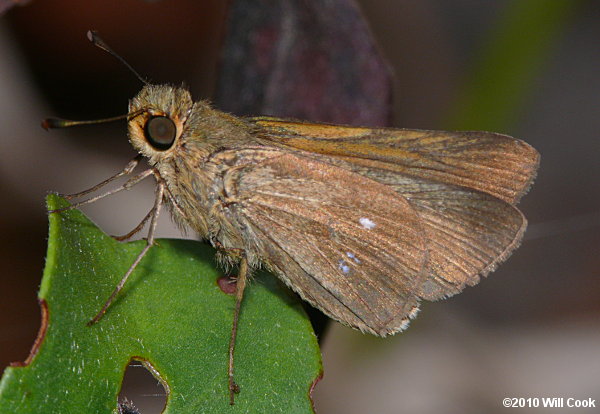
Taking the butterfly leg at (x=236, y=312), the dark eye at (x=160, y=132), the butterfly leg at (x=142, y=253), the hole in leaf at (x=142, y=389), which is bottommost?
the hole in leaf at (x=142, y=389)

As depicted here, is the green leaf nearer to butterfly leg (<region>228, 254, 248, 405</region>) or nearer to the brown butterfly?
butterfly leg (<region>228, 254, 248, 405</region>)

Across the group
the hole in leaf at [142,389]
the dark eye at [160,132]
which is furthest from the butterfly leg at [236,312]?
the hole in leaf at [142,389]

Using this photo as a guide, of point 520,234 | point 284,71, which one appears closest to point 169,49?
point 284,71

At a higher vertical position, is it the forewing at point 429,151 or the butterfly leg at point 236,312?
the forewing at point 429,151

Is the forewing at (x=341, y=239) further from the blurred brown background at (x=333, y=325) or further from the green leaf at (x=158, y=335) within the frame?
the blurred brown background at (x=333, y=325)

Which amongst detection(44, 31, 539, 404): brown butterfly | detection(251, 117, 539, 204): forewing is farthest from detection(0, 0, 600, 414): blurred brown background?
detection(44, 31, 539, 404): brown butterfly

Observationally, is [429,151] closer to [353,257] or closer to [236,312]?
[353,257]
